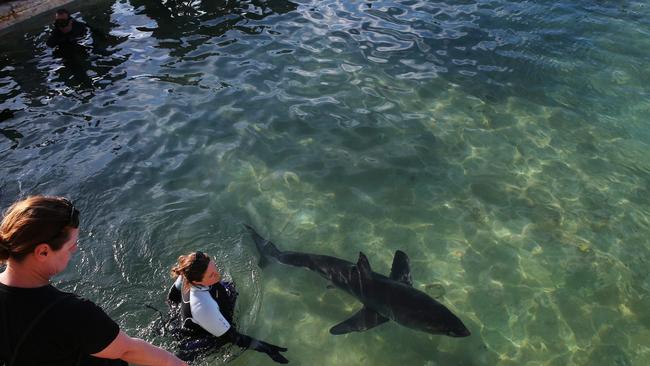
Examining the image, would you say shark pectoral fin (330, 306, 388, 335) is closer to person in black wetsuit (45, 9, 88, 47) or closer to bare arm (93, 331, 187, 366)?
bare arm (93, 331, 187, 366)

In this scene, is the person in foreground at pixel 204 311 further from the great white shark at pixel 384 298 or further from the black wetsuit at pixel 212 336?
the great white shark at pixel 384 298

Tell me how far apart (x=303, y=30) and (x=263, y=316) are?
31.2 feet

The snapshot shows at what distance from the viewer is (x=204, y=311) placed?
4875 mm

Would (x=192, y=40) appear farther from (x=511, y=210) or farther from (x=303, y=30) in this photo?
(x=511, y=210)

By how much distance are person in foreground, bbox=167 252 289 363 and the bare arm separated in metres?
1.49

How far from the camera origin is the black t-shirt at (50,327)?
2.69 m

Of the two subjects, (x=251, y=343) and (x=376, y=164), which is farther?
(x=376, y=164)

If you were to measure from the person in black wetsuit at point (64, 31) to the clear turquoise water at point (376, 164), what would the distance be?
0.41 meters

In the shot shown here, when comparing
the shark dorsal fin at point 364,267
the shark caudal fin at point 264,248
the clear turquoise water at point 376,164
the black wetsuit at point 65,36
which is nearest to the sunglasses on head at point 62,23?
the black wetsuit at point 65,36

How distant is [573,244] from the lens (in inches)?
277

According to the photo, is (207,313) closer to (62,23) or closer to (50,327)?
(50,327)

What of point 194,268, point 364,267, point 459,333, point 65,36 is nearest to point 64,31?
point 65,36

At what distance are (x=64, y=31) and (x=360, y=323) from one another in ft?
39.7

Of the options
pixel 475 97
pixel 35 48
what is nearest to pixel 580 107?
pixel 475 97
